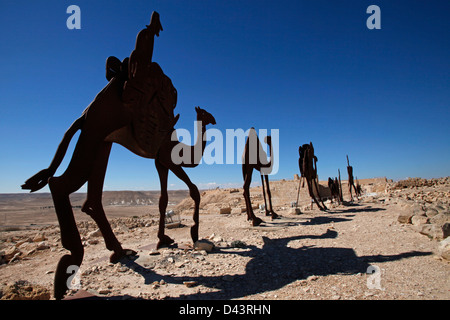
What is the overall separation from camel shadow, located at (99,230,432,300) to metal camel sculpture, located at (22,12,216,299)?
1.34 metres

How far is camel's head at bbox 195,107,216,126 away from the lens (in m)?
6.27

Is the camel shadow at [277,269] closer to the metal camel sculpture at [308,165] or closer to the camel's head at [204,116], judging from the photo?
the camel's head at [204,116]

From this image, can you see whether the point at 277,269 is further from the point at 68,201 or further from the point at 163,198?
the point at 68,201

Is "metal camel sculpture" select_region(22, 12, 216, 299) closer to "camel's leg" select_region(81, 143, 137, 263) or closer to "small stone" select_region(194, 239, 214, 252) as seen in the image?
"camel's leg" select_region(81, 143, 137, 263)

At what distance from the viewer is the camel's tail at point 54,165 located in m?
2.93

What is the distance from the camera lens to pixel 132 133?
159 inches

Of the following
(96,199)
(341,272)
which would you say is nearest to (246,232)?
(341,272)

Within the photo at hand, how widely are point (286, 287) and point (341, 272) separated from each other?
1068 mm

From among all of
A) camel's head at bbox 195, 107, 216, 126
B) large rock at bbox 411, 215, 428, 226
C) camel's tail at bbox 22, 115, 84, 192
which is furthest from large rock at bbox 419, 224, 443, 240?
camel's tail at bbox 22, 115, 84, 192

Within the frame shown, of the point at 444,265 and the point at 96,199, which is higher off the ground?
the point at 96,199

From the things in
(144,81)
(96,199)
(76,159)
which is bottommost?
(96,199)
